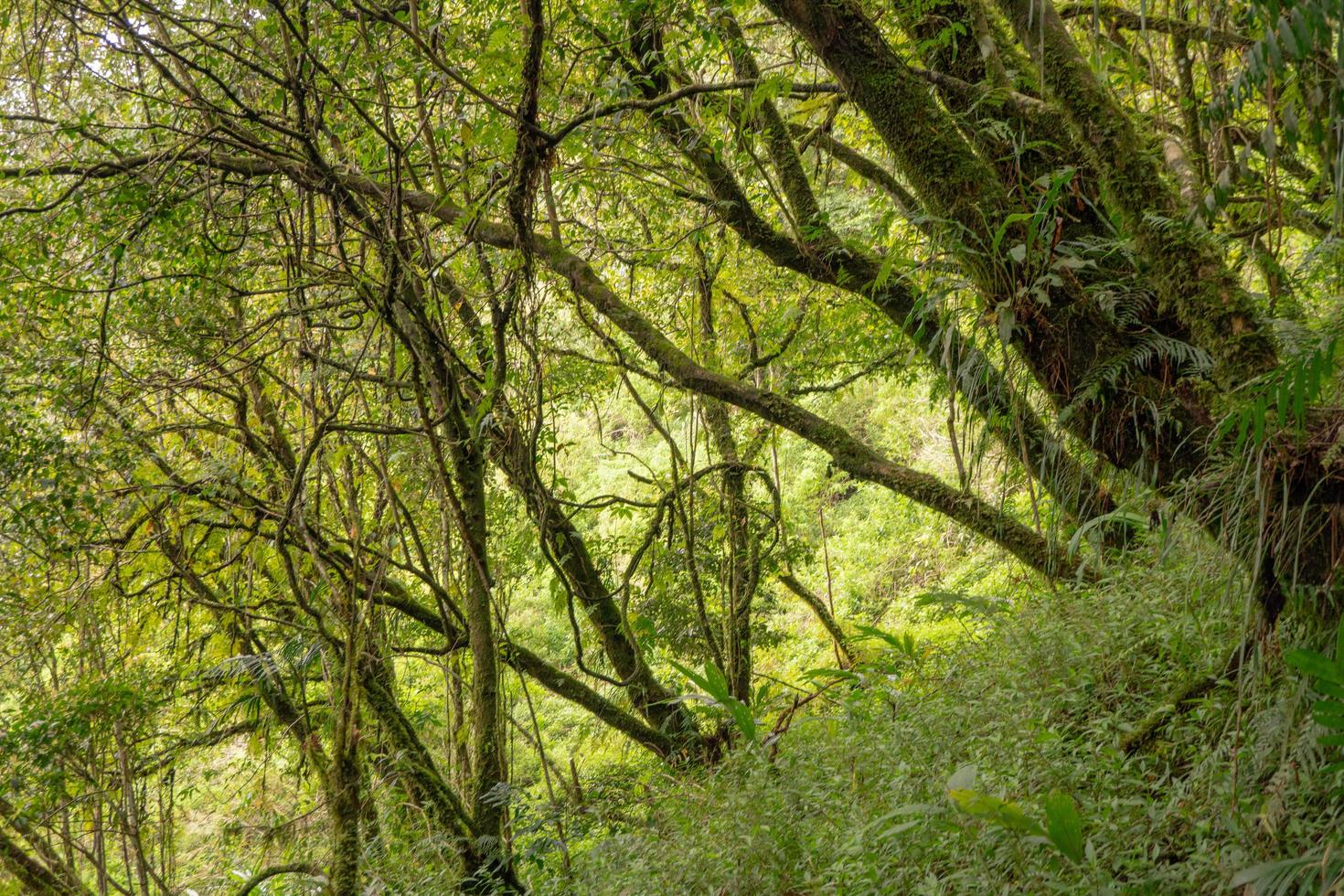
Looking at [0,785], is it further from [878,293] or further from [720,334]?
[720,334]

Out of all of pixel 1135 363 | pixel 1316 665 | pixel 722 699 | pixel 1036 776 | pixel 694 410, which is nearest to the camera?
pixel 1316 665

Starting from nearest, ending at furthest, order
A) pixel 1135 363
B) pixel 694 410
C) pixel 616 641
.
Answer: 1. pixel 1135 363
2. pixel 694 410
3. pixel 616 641

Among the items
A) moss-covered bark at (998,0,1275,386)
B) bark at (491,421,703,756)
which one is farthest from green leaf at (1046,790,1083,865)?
bark at (491,421,703,756)

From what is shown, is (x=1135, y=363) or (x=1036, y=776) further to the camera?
(x=1036, y=776)

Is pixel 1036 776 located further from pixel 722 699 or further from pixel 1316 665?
pixel 722 699

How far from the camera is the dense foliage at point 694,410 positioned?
6.41 ft

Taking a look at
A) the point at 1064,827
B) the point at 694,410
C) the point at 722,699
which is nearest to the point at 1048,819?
the point at 1064,827

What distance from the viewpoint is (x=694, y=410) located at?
14.6ft

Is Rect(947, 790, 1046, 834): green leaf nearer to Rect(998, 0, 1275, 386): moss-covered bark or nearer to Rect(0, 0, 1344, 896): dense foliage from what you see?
Rect(0, 0, 1344, 896): dense foliage

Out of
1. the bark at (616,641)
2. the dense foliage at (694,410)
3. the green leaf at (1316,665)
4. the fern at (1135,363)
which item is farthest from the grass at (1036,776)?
the bark at (616,641)

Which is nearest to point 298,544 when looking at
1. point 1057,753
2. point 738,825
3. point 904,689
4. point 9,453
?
point 9,453

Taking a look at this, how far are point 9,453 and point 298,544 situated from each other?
1.26 metres

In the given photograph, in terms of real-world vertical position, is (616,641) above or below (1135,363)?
above

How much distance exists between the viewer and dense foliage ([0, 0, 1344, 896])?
1955 millimetres
